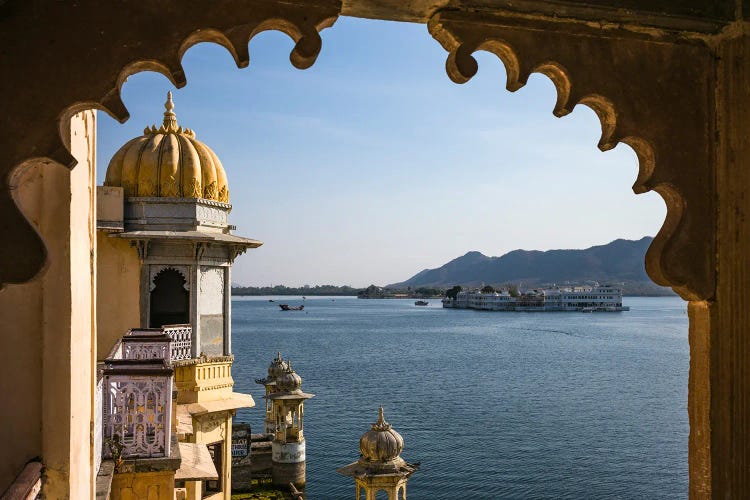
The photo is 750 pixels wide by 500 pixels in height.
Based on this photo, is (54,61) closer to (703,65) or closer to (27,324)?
(27,324)

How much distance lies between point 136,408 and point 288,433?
17598mm

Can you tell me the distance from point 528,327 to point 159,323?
3753 inches

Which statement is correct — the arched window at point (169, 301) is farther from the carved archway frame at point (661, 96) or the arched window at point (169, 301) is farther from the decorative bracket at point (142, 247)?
the carved archway frame at point (661, 96)

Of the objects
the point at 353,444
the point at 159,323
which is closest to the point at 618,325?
the point at 353,444

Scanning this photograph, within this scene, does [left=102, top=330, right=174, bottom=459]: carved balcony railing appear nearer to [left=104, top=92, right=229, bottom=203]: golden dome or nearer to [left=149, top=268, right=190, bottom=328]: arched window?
[left=104, top=92, right=229, bottom=203]: golden dome

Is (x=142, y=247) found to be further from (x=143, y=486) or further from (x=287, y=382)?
(x=287, y=382)

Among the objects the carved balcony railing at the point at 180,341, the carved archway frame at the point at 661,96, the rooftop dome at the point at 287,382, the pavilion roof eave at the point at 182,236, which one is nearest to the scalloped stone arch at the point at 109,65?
the carved archway frame at the point at 661,96

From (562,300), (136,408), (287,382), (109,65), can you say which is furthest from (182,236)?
(562,300)

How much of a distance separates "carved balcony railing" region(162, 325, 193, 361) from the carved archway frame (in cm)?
871

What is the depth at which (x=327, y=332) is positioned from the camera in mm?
102812

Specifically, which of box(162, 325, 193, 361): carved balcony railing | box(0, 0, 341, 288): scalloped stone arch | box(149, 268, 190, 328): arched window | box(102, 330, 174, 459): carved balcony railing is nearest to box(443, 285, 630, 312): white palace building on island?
box(149, 268, 190, 328): arched window

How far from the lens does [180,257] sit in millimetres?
11398

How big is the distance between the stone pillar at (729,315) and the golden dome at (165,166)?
9.93 m

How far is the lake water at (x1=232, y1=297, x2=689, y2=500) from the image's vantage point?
27516mm
